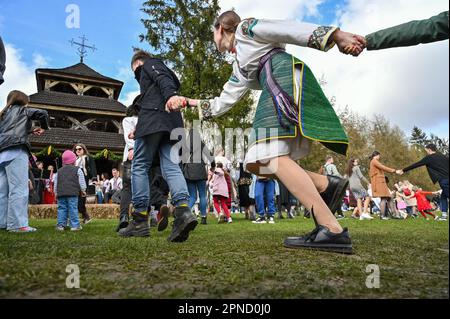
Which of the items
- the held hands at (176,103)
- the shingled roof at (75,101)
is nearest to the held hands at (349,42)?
the held hands at (176,103)

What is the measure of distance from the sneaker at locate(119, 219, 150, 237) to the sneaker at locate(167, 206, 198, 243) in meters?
0.74

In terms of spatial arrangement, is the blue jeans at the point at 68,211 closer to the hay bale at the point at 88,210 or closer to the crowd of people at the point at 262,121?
the crowd of people at the point at 262,121

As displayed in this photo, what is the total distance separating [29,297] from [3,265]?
68 cm

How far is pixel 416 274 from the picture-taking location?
65.0 inches

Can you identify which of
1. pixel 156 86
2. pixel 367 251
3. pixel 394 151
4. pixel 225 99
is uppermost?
pixel 394 151

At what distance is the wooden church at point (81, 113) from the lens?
24453 millimetres

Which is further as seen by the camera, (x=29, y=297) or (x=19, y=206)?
(x=19, y=206)

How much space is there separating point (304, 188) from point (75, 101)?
28029 mm

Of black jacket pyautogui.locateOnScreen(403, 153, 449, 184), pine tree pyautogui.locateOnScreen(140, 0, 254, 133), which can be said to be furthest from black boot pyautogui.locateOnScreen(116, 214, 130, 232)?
pine tree pyautogui.locateOnScreen(140, 0, 254, 133)

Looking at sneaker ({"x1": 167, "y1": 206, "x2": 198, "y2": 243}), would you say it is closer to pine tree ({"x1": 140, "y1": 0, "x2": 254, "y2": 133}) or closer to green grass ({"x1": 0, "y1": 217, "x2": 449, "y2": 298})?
green grass ({"x1": 0, "y1": 217, "x2": 449, "y2": 298})

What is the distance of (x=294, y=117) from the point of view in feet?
7.73

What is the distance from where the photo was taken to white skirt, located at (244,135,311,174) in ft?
7.98
